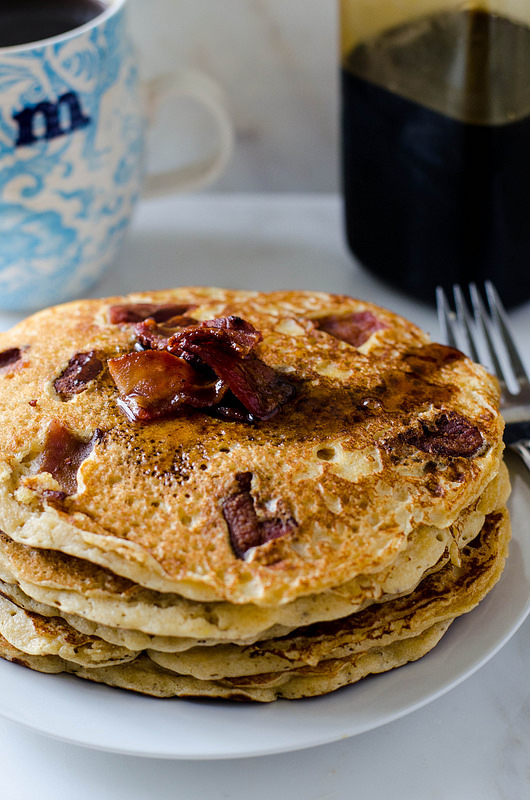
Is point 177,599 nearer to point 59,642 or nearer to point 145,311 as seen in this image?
point 59,642

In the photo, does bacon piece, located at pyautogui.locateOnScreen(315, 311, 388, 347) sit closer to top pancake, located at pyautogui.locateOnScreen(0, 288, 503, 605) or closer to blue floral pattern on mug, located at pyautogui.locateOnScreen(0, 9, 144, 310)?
top pancake, located at pyautogui.locateOnScreen(0, 288, 503, 605)

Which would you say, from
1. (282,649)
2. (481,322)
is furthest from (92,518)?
(481,322)

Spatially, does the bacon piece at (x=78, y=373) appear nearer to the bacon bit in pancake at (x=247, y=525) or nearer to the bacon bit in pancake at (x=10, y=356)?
the bacon bit in pancake at (x=10, y=356)

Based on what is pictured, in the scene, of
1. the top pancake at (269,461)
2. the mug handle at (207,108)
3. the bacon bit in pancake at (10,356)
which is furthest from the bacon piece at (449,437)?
the mug handle at (207,108)

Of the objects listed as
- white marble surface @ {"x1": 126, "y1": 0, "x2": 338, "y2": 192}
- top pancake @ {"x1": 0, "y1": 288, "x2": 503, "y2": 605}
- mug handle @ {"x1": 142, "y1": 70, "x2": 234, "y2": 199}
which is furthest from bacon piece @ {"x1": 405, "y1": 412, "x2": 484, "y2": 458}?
white marble surface @ {"x1": 126, "y1": 0, "x2": 338, "y2": 192}

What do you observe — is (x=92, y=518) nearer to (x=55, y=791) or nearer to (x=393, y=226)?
(x=55, y=791)

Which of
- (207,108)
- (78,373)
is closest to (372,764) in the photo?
(78,373)

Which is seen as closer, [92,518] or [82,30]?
[92,518]
